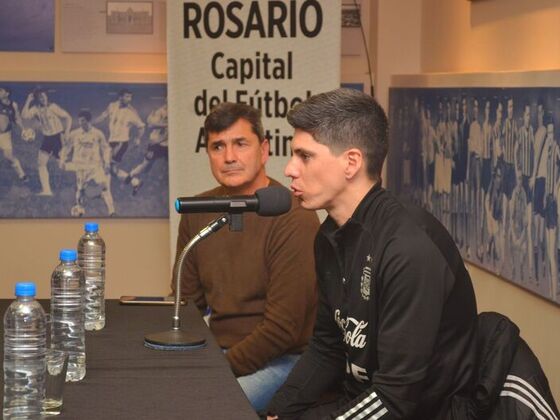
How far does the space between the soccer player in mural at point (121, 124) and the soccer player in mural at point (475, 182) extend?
187cm

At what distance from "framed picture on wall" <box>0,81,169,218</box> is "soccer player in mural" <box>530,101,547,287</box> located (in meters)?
2.37

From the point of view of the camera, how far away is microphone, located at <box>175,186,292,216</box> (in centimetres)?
266

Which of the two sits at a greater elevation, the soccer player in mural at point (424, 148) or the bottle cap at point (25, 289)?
the soccer player in mural at point (424, 148)

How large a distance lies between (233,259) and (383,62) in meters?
2.29

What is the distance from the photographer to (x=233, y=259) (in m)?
3.49

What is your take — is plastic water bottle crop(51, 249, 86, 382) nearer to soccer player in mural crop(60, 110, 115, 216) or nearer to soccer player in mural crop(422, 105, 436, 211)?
soccer player in mural crop(422, 105, 436, 211)

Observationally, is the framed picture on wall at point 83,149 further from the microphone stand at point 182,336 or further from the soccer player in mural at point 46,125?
the microphone stand at point 182,336

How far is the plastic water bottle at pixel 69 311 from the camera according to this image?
245 cm

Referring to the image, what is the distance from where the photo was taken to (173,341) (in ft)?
8.87

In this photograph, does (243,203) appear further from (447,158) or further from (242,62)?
(242,62)

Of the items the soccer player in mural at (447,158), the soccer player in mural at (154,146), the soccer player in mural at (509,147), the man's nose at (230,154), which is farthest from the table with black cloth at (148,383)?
the soccer player in mural at (154,146)

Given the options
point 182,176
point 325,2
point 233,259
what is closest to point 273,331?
point 233,259

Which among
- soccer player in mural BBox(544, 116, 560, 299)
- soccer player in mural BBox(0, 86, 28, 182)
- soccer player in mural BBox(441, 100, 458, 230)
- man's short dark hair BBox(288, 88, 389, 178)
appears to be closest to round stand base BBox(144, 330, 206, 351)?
man's short dark hair BBox(288, 88, 389, 178)

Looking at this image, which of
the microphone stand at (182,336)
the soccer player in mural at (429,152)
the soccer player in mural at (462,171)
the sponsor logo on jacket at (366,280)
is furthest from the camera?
the soccer player in mural at (429,152)
